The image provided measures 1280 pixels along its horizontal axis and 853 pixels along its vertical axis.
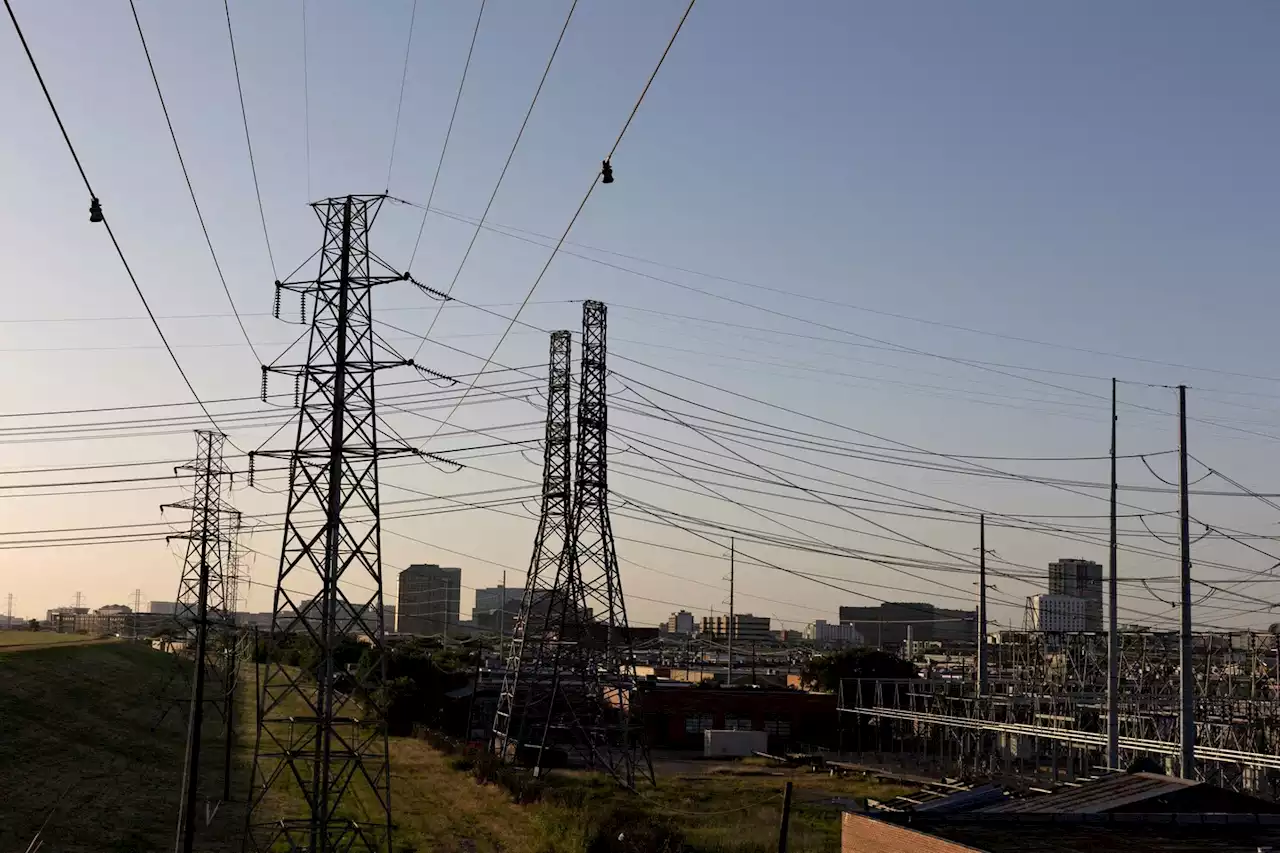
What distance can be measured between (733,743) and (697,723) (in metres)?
5.16

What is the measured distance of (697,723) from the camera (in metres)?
65.6

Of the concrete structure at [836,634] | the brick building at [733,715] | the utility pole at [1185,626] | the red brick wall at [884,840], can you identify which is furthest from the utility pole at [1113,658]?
the concrete structure at [836,634]

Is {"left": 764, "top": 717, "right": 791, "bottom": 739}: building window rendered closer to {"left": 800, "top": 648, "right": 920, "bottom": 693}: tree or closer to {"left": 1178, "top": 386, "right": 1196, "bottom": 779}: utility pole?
{"left": 800, "top": 648, "right": 920, "bottom": 693}: tree

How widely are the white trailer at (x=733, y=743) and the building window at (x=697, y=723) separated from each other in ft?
13.3

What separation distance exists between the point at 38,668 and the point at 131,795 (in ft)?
69.4

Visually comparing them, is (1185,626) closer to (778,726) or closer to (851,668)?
(778,726)

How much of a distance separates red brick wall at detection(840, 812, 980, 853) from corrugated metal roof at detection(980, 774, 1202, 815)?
3029 millimetres

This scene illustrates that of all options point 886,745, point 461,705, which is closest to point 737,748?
point 886,745

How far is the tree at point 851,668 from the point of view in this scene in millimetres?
73062

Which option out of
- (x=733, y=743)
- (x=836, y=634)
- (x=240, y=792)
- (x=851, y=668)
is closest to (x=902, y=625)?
(x=836, y=634)

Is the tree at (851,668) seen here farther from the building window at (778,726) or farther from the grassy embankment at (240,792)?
the grassy embankment at (240,792)

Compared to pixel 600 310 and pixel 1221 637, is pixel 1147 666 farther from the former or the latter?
pixel 600 310

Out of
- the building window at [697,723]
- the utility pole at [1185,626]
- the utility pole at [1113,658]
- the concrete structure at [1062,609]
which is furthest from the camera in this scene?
the concrete structure at [1062,609]

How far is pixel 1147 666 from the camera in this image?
183ft
